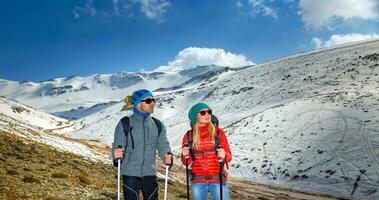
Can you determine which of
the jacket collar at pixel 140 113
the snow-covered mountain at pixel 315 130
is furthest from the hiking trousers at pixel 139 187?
the snow-covered mountain at pixel 315 130

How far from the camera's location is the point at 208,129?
9.12m

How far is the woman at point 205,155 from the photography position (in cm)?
896

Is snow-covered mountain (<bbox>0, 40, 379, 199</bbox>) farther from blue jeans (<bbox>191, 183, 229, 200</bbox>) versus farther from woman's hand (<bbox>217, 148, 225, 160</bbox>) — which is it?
woman's hand (<bbox>217, 148, 225, 160</bbox>)

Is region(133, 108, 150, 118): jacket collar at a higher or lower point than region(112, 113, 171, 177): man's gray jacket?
higher

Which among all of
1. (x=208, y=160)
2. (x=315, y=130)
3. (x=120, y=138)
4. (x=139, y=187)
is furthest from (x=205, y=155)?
(x=315, y=130)

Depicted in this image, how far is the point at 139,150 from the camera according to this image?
865 centimetres

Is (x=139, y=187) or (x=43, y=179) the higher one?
(x=139, y=187)

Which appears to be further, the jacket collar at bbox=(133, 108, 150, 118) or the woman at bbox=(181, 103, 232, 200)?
the woman at bbox=(181, 103, 232, 200)

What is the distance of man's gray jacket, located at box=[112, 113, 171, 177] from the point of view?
859 cm

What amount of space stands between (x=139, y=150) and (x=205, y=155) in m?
1.62

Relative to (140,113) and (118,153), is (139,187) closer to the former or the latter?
(118,153)

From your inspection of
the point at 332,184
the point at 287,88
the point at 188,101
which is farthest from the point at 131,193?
the point at 188,101

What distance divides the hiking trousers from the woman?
3.30 ft

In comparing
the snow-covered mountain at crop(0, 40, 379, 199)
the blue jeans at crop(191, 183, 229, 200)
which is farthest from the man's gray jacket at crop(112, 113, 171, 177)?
the snow-covered mountain at crop(0, 40, 379, 199)
